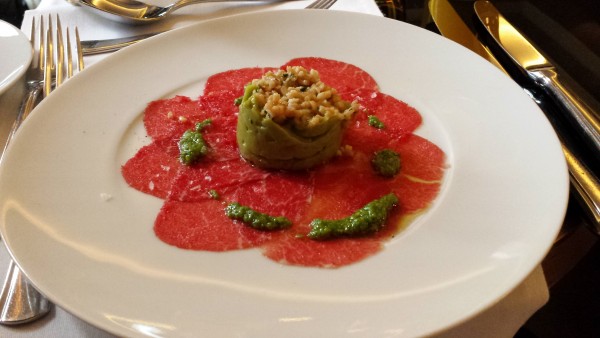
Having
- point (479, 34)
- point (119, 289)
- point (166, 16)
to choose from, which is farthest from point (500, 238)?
point (166, 16)

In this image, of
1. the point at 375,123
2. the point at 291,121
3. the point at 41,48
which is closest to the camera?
the point at 291,121

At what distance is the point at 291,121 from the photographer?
6.43 feet

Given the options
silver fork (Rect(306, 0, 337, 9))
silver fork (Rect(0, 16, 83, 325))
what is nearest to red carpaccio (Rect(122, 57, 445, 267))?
silver fork (Rect(0, 16, 83, 325))

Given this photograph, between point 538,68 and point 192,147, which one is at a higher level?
point 538,68

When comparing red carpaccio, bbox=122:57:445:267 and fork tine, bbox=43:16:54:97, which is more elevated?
fork tine, bbox=43:16:54:97

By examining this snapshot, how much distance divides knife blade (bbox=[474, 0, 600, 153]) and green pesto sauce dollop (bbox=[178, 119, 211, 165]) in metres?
1.70

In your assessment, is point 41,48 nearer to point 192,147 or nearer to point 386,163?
point 192,147

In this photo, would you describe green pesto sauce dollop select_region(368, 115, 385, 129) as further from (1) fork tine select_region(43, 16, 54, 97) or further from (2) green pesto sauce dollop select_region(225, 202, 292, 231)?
(1) fork tine select_region(43, 16, 54, 97)

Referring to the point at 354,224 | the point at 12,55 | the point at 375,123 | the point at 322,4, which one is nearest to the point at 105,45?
the point at 12,55

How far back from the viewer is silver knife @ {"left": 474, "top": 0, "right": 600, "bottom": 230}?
189cm

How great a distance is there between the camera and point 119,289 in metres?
1.44

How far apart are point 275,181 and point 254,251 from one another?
434 mm

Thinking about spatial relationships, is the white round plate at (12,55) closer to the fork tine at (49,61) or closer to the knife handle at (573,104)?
the fork tine at (49,61)

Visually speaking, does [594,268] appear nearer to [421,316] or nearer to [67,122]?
[421,316]
